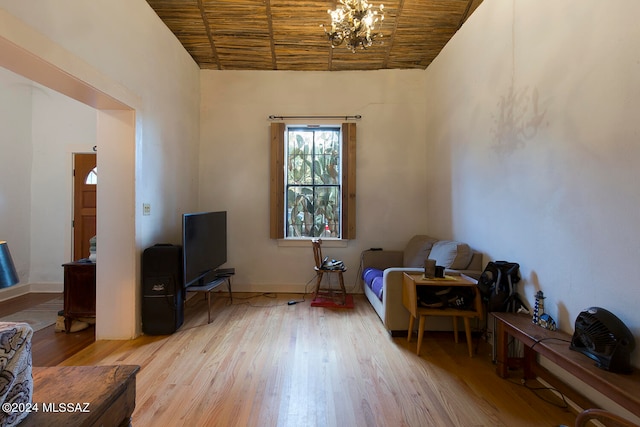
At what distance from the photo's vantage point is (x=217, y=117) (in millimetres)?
4473

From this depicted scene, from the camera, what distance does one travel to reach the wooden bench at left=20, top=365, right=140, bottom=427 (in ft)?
2.65

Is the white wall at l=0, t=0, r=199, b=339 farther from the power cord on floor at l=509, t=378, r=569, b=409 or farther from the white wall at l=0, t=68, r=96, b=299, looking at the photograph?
the power cord on floor at l=509, t=378, r=569, b=409

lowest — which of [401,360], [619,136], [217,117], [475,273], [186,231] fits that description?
[401,360]

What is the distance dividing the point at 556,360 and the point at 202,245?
3.25m

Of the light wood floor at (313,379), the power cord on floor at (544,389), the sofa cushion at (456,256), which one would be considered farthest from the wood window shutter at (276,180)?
the power cord on floor at (544,389)

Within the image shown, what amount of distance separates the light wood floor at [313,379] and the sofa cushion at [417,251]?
36.2 inches

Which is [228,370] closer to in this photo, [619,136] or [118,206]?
[118,206]

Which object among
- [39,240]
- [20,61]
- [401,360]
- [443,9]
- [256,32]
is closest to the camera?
[20,61]

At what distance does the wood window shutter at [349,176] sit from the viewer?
439 centimetres

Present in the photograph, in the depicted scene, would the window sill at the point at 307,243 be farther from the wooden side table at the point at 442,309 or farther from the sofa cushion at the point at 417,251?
the wooden side table at the point at 442,309

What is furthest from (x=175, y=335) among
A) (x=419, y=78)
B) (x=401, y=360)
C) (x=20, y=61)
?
(x=419, y=78)

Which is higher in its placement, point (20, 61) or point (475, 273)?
point (20, 61)

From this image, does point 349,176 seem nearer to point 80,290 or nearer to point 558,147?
point 558,147

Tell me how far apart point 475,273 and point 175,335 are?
3.07m
